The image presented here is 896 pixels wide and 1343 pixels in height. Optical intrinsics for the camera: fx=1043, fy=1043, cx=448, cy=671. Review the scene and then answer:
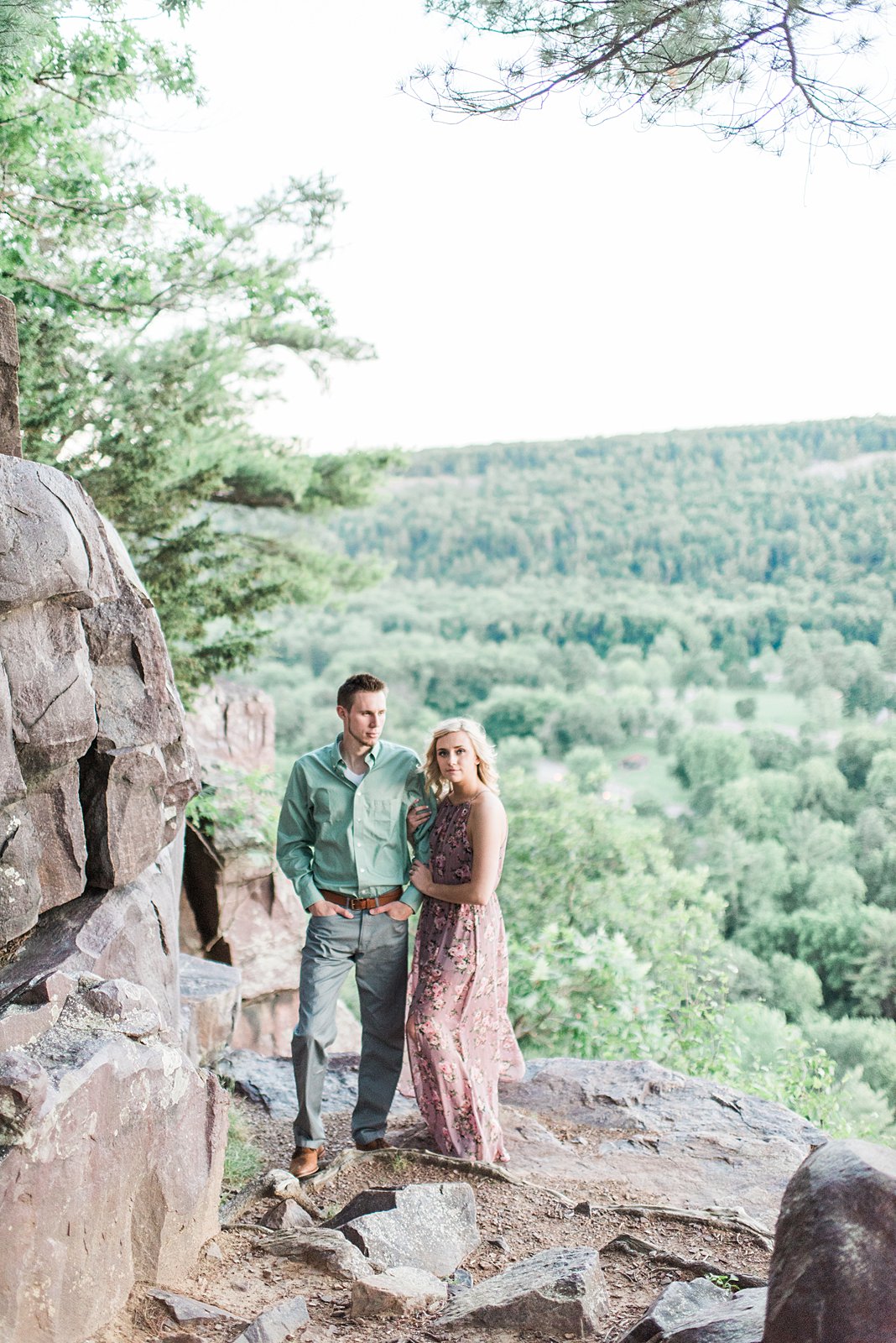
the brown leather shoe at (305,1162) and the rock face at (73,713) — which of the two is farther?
the brown leather shoe at (305,1162)

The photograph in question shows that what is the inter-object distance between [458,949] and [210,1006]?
83.5 inches

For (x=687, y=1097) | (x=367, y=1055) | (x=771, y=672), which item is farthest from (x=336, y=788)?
(x=771, y=672)

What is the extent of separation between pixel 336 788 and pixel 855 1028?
19.7 m

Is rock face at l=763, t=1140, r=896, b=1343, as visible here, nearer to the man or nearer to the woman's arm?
the woman's arm

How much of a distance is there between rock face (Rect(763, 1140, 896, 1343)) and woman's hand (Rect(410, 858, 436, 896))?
6.94 feet

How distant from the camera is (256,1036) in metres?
8.50

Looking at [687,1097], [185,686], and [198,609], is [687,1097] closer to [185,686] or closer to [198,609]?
[185,686]

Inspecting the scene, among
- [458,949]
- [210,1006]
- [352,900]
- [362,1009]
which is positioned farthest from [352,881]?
[210,1006]

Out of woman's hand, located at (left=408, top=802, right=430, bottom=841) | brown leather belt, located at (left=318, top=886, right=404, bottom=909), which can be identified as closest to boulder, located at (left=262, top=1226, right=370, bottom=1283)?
brown leather belt, located at (left=318, top=886, right=404, bottom=909)

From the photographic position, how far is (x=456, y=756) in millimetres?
4074

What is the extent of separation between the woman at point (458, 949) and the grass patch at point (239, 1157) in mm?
734

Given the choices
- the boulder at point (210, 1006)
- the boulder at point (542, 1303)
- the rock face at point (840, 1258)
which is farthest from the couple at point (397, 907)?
the rock face at point (840, 1258)

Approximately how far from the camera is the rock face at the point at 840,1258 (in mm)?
2119

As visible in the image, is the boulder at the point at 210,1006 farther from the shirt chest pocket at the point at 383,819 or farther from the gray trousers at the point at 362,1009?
the shirt chest pocket at the point at 383,819
